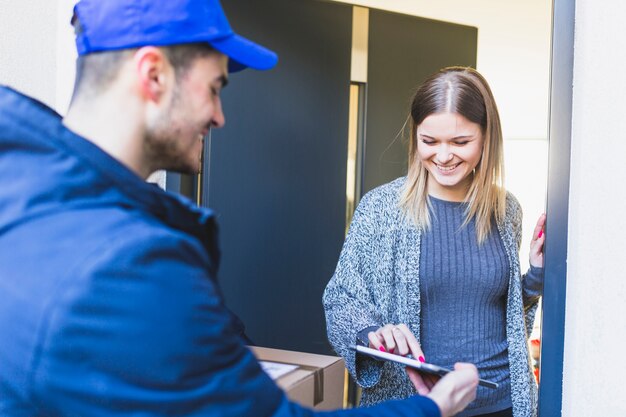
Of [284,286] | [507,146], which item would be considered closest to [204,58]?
[284,286]

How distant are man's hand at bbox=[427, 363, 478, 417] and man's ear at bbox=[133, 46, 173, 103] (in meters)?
0.57

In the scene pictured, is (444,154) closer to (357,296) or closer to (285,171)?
(357,296)

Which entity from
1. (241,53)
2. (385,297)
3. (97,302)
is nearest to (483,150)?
(385,297)

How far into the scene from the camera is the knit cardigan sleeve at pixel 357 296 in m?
1.58

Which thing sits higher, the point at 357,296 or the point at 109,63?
the point at 109,63

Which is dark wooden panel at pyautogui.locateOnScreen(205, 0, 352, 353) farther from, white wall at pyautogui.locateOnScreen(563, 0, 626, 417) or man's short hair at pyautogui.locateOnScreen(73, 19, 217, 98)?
man's short hair at pyautogui.locateOnScreen(73, 19, 217, 98)

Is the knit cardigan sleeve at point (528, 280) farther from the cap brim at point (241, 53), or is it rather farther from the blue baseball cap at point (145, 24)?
the blue baseball cap at point (145, 24)

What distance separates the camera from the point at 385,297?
1628mm

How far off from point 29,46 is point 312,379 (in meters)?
1.22

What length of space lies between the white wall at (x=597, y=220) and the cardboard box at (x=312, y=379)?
1.49ft

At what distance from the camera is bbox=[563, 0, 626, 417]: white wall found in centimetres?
117

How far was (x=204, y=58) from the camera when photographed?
2.83ft

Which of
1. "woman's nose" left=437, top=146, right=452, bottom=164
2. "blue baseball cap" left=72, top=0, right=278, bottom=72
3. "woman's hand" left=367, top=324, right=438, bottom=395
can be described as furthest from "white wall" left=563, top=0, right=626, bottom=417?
"blue baseball cap" left=72, top=0, right=278, bottom=72

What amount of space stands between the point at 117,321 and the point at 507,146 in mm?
6852
